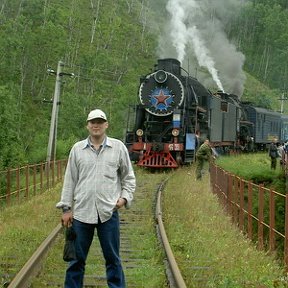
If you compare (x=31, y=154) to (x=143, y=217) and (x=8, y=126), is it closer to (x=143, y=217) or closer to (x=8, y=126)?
(x=8, y=126)

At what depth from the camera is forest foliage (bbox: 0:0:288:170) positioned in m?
37.7

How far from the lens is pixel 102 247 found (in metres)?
6.04

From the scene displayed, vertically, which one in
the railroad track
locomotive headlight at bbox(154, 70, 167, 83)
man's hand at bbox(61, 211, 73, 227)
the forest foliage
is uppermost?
the forest foliage

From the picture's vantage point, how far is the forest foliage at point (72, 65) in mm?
37719

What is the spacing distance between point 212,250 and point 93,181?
3724 millimetres

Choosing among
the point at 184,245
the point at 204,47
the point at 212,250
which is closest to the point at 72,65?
the point at 204,47

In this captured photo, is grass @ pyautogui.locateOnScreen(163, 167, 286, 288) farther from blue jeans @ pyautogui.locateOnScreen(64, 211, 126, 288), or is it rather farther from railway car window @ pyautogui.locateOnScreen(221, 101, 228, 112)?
railway car window @ pyautogui.locateOnScreen(221, 101, 228, 112)

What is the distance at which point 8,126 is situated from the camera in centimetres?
2623

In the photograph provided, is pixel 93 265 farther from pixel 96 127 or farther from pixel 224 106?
pixel 224 106

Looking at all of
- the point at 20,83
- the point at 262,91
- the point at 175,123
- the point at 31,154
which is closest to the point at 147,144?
the point at 175,123

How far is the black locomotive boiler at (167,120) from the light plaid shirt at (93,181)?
17329 mm

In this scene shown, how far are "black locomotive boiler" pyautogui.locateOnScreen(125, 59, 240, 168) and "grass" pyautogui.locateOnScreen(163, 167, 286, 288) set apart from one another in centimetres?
874

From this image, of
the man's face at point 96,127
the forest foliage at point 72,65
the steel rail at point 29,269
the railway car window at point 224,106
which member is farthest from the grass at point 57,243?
the railway car window at point 224,106

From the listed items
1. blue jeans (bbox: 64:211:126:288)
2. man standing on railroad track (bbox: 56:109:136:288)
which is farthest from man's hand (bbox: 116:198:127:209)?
blue jeans (bbox: 64:211:126:288)
